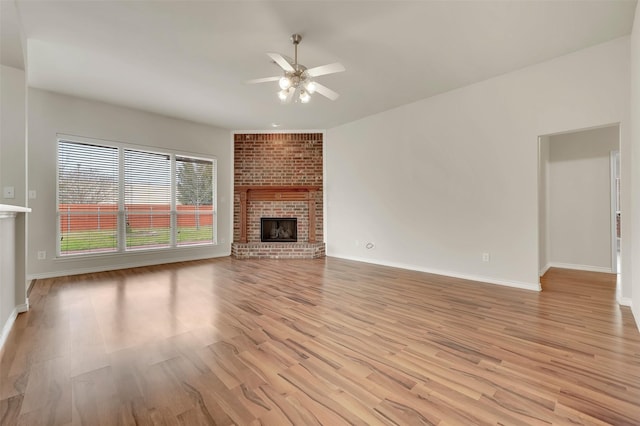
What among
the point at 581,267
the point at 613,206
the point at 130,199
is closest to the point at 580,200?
the point at 613,206

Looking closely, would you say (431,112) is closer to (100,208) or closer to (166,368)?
(166,368)

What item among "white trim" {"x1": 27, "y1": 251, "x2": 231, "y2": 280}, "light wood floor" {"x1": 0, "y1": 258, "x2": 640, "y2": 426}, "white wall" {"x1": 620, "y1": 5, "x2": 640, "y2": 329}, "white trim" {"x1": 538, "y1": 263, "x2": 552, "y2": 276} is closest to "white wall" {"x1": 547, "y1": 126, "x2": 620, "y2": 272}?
"white trim" {"x1": 538, "y1": 263, "x2": 552, "y2": 276}

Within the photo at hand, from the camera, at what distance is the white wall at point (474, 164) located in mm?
3127

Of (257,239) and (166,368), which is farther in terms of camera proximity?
(257,239)

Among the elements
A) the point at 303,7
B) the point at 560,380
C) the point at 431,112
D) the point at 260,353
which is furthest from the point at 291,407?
the point at 431,112

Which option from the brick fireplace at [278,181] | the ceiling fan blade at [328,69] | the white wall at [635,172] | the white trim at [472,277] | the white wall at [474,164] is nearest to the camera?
the white wall at [635,172]

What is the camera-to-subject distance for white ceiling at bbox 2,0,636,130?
7.93ft

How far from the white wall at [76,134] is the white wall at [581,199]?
6706mm

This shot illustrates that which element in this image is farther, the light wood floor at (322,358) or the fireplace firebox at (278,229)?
the fireplace firebox at (278,229)

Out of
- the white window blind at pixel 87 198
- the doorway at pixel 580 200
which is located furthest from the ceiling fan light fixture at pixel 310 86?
the white window blind at pixel 87 198

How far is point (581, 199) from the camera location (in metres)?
4.56

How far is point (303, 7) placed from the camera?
7.82 feet

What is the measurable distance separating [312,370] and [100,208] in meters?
4.74

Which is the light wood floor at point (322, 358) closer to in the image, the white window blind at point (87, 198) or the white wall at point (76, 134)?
the white wall at point (76, 134)
